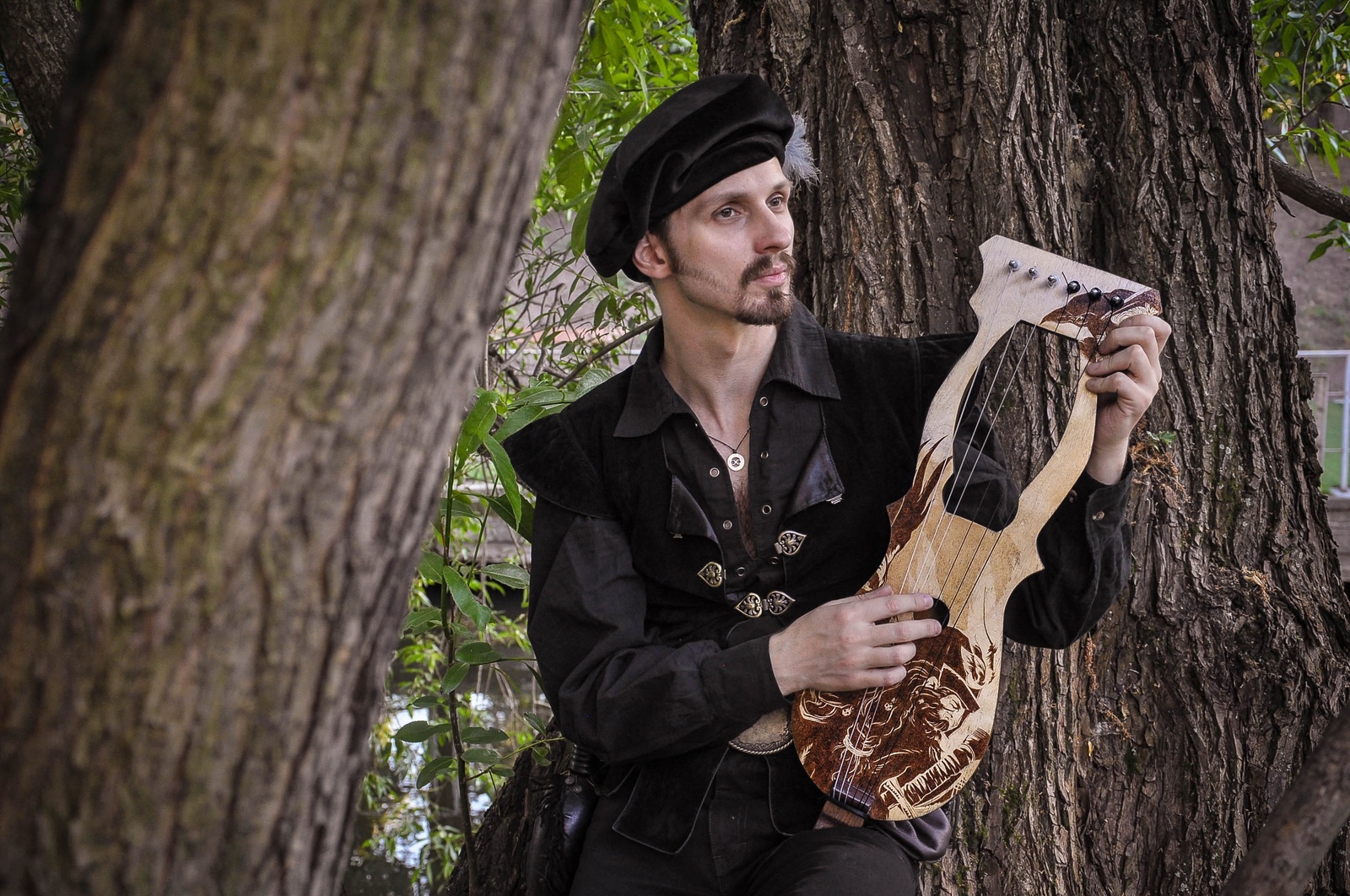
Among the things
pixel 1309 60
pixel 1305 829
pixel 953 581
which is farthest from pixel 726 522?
pixel 1309 60

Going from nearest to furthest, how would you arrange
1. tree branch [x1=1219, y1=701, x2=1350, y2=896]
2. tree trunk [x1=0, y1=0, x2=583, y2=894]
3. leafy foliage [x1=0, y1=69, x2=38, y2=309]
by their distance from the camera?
tree trunk [x1=0, y1=0, x2=583, y2=894] < tree branch [x1=1219, y1=701, x2=1350, y2=896] < leafy foliage [x1=0, y1=69, x2=38, y2=309]

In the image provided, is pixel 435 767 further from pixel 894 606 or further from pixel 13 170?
pixel 13 170

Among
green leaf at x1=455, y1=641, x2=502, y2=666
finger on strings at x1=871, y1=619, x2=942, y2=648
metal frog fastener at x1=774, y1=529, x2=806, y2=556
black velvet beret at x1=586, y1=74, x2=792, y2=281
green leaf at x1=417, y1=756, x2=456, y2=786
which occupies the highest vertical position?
black velvet beret at x1=586, y1=74, x2=792, y2=281

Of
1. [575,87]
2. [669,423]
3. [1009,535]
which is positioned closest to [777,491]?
[669,423]

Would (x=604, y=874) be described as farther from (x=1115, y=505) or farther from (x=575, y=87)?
(x=575, y=87)

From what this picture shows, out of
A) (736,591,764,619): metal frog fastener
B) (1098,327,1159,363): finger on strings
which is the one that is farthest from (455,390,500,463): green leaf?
(1098,327,1159,363): finger on strings

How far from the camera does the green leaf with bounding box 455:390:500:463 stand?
7.31 ft

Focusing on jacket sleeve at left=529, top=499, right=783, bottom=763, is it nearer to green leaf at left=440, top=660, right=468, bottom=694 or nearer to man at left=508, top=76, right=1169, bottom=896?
man at left=508, top=76, right=1169, bottom=896

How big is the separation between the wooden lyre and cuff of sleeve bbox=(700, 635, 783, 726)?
9 centimetres

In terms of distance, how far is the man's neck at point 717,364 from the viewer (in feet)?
6.77

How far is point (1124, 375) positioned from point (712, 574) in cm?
75

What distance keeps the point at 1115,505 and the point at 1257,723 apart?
103 cm

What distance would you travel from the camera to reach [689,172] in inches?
77.9

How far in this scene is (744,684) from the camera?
5.82ft
